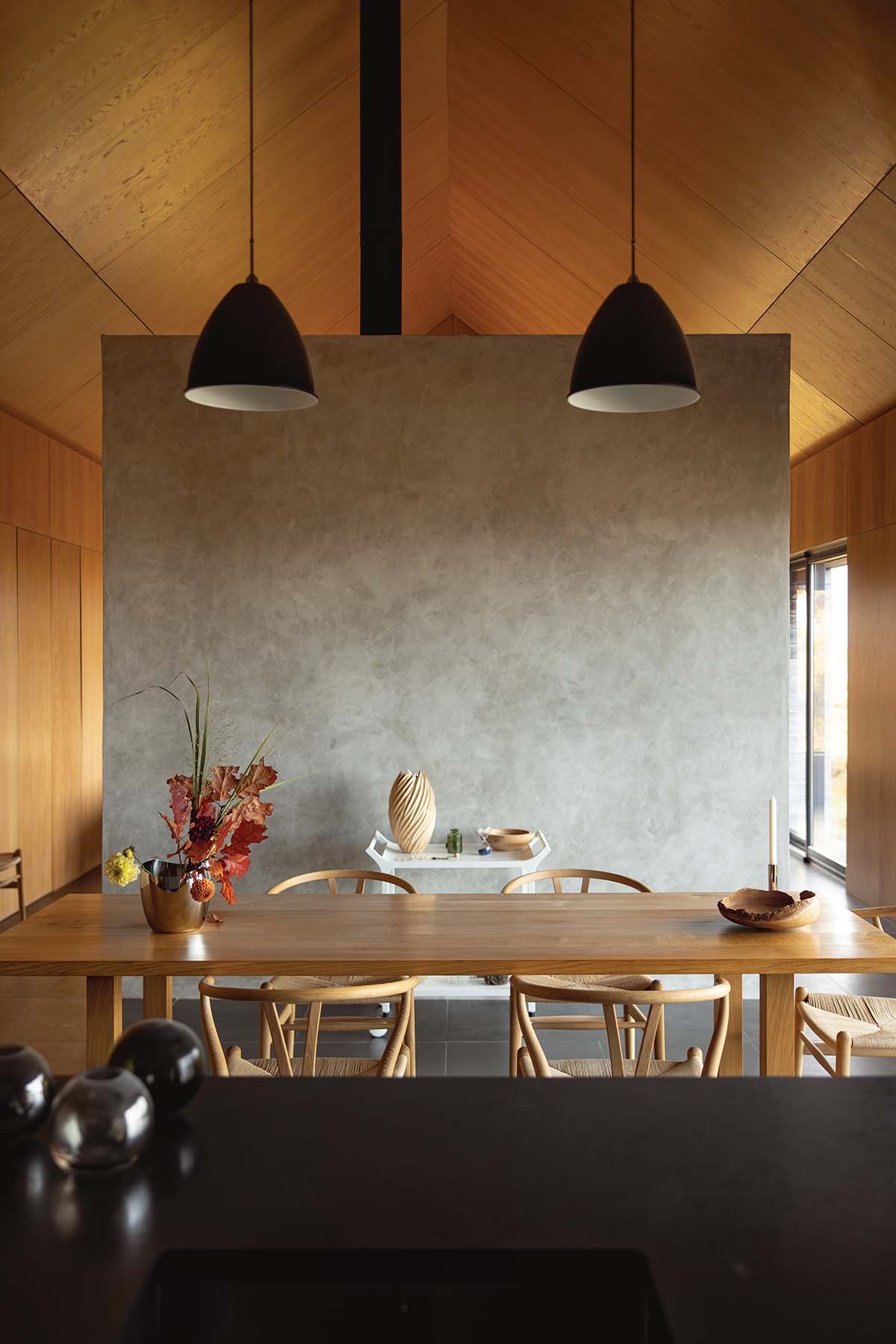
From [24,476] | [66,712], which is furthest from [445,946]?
[66,712]

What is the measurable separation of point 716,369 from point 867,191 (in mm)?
900

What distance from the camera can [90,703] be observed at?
8.55 m

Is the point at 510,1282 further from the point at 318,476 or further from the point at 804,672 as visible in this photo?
the point at 804,672

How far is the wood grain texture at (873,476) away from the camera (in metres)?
6.65

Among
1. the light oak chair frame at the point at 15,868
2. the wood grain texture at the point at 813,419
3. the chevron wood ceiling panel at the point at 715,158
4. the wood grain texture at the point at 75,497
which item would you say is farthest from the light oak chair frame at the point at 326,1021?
the wood grain texture at the point at 75,497

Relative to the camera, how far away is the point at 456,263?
364 inches

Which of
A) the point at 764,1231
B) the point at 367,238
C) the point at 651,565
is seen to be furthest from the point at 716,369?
the point at 764,1231

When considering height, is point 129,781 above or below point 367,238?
below

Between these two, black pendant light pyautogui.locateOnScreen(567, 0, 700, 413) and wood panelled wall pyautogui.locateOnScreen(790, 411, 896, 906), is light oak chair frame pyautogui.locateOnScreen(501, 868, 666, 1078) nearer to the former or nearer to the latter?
black pendant light pyautogui.locateOnScreen(567, 0, 700, 413)

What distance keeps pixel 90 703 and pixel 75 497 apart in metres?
1.50

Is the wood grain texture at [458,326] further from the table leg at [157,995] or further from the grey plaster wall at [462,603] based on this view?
the table leg at [157,995]

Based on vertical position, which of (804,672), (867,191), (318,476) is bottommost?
(804,672)

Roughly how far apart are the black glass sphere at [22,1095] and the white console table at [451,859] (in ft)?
10.8

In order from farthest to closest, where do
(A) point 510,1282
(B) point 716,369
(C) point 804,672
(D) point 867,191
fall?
(C) point 804,672, (B) point 716,369, (D) point 867,191, (A) point 510,1282
